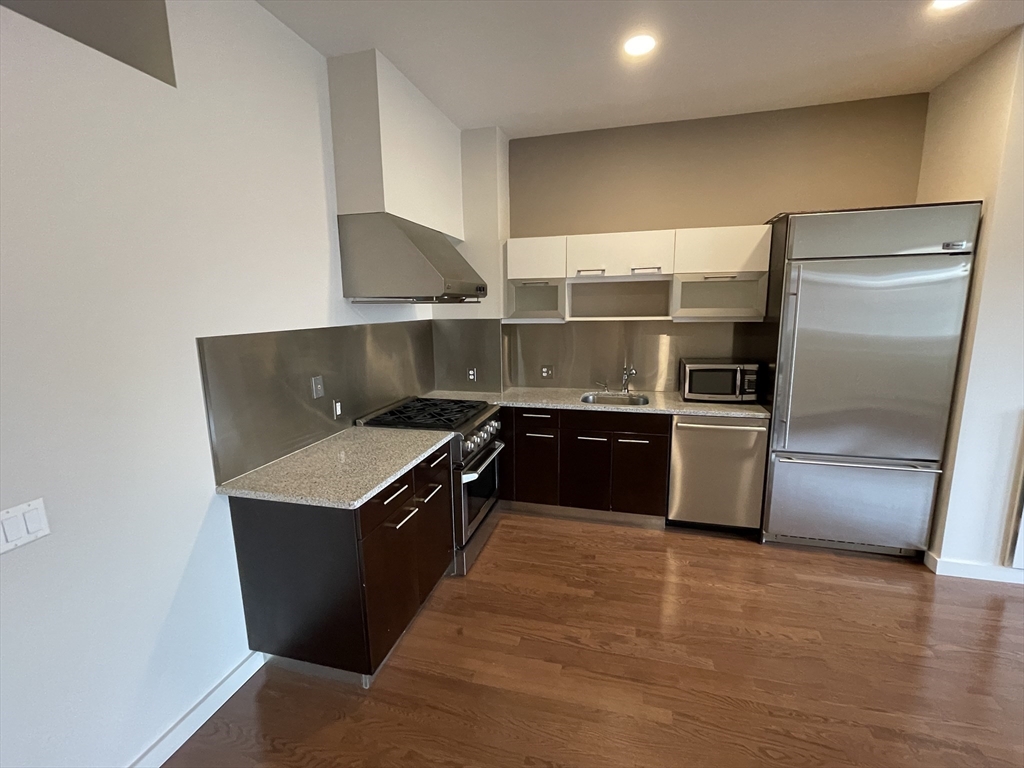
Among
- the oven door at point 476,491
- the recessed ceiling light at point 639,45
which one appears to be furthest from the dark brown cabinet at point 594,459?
the recessed ceiling light at point 639,45

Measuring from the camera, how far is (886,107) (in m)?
3.00

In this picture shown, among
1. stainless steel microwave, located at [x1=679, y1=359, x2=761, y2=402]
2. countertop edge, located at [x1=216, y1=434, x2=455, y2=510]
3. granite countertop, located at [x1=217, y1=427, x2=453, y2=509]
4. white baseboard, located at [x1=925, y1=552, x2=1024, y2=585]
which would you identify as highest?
stainless steel microwave, located at [x1=679, y1=359, x2=761, y2=402]

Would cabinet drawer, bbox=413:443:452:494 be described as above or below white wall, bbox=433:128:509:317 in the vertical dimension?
below

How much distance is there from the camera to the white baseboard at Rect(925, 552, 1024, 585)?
264 centimetres

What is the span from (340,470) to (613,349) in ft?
7.95

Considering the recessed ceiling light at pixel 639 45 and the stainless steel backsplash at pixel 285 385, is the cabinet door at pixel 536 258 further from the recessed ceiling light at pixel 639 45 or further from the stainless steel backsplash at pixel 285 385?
the recessed ceiling light at pixel 639 45

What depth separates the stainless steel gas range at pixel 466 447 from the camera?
2.64 meters

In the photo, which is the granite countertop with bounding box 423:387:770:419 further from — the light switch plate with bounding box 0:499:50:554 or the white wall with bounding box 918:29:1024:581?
the light switch plate with bounding box 0:499:50:554

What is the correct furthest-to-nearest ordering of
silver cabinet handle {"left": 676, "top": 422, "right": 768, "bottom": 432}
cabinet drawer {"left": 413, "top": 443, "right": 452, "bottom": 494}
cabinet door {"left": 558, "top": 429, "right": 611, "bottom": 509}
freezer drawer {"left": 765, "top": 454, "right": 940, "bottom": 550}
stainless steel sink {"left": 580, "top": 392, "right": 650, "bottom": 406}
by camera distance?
1. stainless steel sink {"left": 580, "top": 392, "right": 650, "bottom": 406}
2. cabinet door {"left": 558, "top": 429, "right": 611, "bottom": 509}
3. silver cabinet handle {"left": 676, "top": 422, "right": 768, "bottom": 432}
4. freezer drawer {"left": 765, "top": 454, "right": 940, "bottom": 550}
5. cabinet drawer {"left": 413, "top": 443, "right": 452, "bottom": 494}

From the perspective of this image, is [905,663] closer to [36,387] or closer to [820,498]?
[820,498]

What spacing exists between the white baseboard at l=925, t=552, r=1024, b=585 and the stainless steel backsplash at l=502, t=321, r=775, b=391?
162 cm

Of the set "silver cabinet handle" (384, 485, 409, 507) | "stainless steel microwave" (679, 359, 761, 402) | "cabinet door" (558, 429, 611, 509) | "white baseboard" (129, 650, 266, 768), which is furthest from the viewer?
"cabinet door" (558, 429, 611, 509)

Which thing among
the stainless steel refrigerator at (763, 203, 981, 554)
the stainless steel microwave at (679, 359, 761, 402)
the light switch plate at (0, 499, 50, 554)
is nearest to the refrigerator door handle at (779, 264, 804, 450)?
the stainless steel refrigerator at (763, 203, 981, 554)

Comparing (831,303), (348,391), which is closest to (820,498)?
(831,303)
